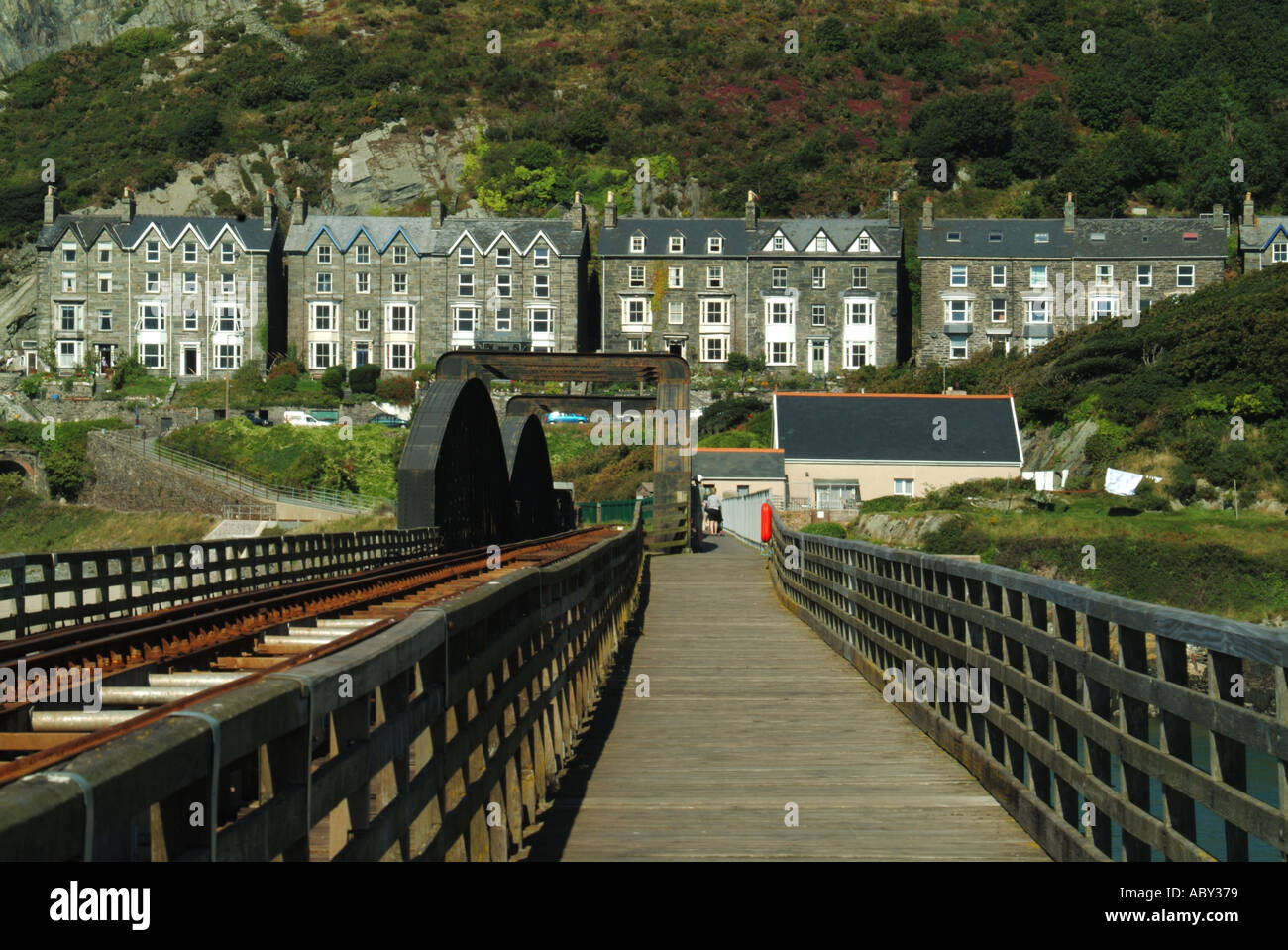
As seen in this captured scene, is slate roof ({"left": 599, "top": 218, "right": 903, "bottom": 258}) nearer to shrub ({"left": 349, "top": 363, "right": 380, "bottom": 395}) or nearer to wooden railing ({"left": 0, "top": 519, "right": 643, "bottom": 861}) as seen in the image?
shrub ({"left": 349, "top": 363, "right": 380, "bottom": 395})

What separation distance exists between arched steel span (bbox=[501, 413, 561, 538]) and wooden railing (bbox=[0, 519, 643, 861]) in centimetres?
2597

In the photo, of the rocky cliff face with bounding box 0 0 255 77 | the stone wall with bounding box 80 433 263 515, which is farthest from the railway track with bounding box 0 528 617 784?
the rocky cliff face with bounding box 0 0 255 77

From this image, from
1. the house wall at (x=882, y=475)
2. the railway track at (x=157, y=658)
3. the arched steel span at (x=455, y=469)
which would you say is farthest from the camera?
the house wall at (x=882, y=475)

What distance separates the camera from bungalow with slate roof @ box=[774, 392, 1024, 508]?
61812mm

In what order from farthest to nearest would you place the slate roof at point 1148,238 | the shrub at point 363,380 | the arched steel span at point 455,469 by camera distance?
1. the slate roof at point 1148,238
2. the shrub at point 363,380
3. the arched steel span at point 455,469

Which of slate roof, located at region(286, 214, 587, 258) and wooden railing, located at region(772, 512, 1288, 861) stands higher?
slate roof, located at region(286, 214, 587, 258)

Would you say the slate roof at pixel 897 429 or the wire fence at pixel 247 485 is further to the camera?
the wire fence at pixel 247 485

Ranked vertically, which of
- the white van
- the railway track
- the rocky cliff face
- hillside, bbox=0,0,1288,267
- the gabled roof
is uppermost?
the rocky cliff face

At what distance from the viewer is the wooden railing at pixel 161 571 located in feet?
44.1

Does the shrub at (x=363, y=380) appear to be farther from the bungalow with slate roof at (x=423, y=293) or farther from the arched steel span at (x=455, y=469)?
the arched steel span at (x=455, y=469)

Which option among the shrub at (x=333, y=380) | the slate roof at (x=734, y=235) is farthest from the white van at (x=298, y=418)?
the slate roof at (x=734, y=235)

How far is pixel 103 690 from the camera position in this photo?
4820mm

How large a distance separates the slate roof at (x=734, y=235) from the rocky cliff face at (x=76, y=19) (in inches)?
3576
